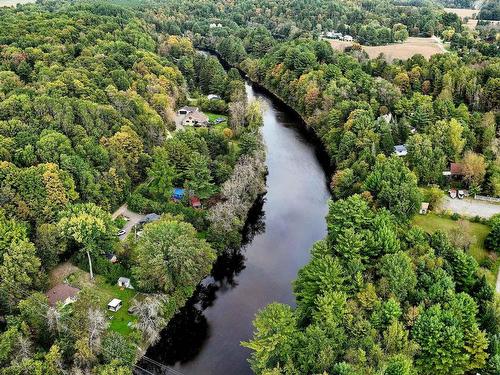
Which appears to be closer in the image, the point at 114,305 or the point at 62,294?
the point at 114,305

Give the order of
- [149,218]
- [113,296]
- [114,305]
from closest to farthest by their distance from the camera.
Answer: [114,305]
[113,296]
[149,218]

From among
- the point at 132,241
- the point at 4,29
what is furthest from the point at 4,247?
the point at 4,29

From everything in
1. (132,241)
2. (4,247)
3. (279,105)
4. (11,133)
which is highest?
(11,133)

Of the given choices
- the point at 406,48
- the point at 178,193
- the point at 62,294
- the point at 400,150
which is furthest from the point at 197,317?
the point at 406,48

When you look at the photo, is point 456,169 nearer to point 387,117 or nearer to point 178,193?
point 387,117

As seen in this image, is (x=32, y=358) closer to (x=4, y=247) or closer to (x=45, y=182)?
(x=4, y=247)

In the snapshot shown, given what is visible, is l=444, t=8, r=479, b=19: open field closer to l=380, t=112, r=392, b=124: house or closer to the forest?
the forest

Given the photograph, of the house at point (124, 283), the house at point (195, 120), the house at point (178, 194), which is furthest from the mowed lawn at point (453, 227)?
the house at point (195, 120)
